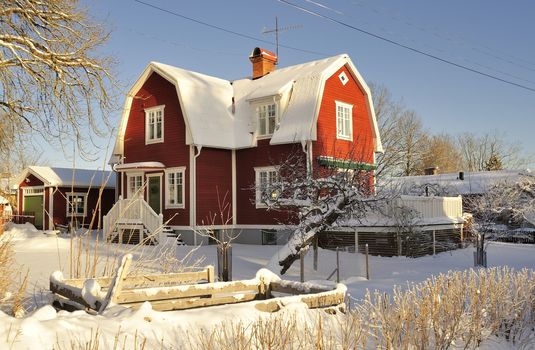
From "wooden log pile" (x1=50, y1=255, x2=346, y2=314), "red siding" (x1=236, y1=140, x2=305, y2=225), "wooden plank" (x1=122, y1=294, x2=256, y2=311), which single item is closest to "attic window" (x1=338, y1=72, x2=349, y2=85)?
"red siding" (x1=236, y1=140, x2=305, y2=225)

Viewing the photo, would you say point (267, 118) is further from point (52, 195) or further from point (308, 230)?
point (52, 195)

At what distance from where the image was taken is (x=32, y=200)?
29625 mm

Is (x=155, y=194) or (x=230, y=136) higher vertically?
(x=230, y=136)

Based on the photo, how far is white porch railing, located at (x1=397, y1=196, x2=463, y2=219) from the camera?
18.4m

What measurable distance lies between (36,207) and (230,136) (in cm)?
1402

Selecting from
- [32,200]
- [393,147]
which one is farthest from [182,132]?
[393,147]

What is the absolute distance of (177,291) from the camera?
602 cm

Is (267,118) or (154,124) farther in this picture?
(154,124)

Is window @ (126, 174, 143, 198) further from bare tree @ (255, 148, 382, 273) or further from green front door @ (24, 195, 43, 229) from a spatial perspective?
bare tree @ (255, 148, 382, 273)

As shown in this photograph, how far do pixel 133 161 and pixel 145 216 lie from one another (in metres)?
3.71

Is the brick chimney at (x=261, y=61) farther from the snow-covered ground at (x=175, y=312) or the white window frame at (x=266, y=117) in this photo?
the snow-covered ground at (x=175, y=312)

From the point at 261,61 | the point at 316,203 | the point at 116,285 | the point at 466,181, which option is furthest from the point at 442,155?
the point at 116,285

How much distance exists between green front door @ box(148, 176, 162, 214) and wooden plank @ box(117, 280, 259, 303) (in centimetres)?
1611

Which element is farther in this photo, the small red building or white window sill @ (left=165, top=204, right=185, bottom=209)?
the small red building
